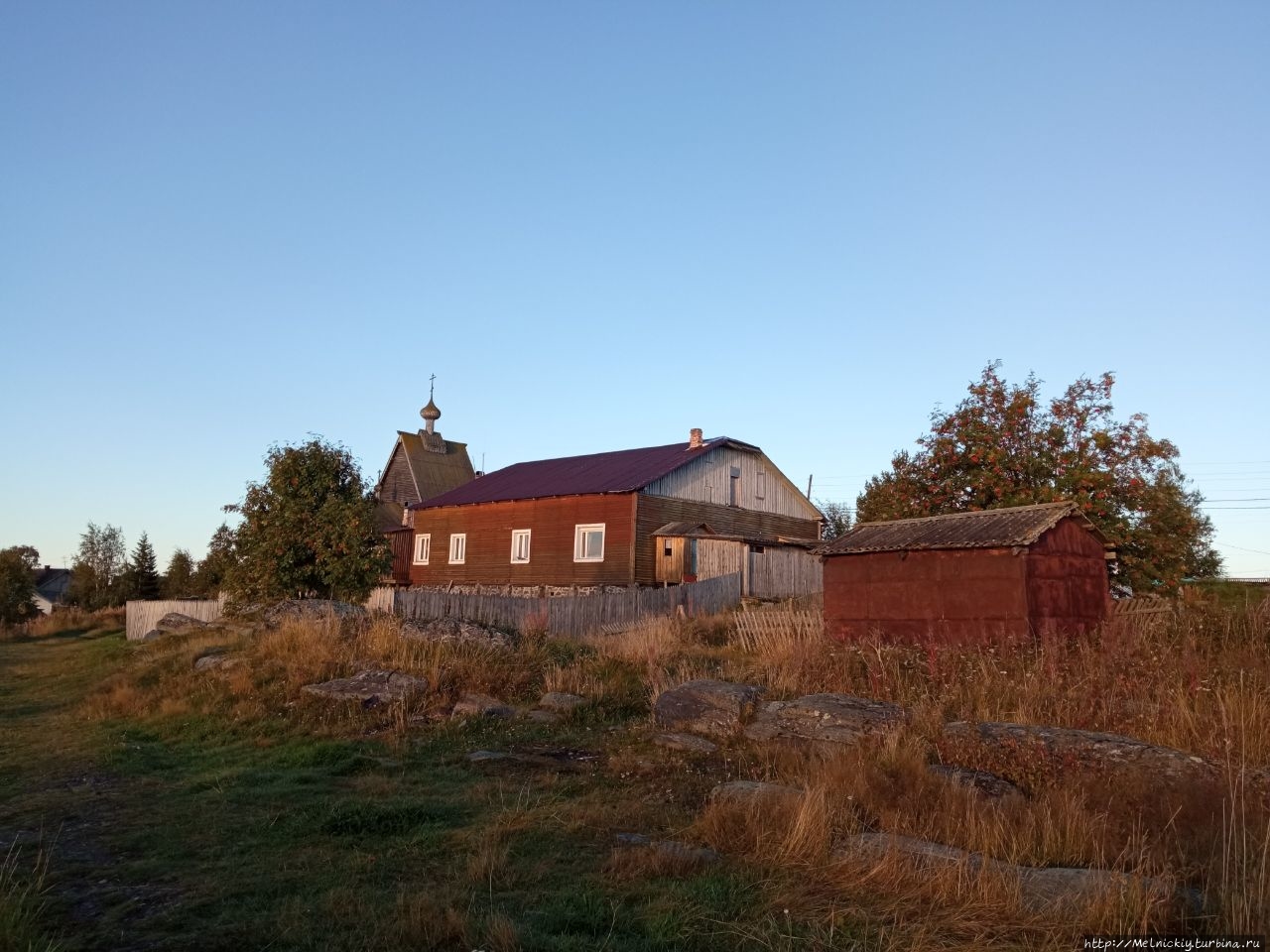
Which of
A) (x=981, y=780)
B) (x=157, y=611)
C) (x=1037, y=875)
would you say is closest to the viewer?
(x=1037, y=875)

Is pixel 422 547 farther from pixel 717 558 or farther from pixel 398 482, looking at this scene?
pixel 717 558

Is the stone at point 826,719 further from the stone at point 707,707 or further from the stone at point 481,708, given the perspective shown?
the stone at point 481,708

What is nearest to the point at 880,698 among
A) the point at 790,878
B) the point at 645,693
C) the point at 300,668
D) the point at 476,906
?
the point at 645,693

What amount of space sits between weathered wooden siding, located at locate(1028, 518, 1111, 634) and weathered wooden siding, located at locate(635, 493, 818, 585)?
17.1 meters

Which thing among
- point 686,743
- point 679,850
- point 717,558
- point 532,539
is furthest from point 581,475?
point 679,850

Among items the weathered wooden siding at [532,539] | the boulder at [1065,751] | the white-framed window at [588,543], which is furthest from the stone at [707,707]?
the white-framed window at [588,543]

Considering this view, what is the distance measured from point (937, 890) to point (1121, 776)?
2.70m

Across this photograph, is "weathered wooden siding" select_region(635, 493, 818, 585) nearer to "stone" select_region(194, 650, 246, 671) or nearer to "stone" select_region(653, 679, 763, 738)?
"stone" select_region(194, 650, 246, 671)

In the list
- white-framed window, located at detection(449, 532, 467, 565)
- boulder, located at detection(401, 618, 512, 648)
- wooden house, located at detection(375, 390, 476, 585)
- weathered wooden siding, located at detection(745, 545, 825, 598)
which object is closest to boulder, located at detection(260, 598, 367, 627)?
boulder, located at detection(401, 618, 512, 648)

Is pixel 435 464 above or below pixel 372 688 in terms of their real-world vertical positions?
above

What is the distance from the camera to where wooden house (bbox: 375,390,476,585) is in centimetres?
4772

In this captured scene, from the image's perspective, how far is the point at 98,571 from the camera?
5572cm

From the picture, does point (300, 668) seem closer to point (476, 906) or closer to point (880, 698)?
point (880, 698)

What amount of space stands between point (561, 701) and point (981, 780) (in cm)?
632
